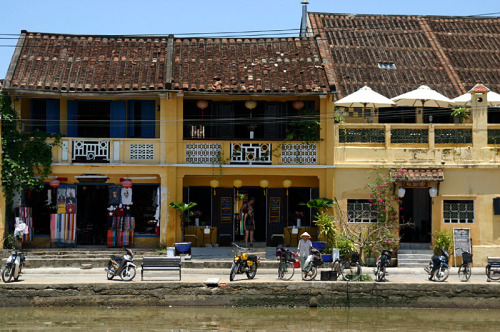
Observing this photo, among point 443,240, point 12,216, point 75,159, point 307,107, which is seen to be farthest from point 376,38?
point 12,216

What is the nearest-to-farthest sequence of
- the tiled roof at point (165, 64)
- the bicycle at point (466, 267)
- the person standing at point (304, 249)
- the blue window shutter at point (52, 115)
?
the bicycle at point (466, 267)
the person standing at point (304, 249)
the tiled roof at point (165, 64)
the blue window shutter at point (52, 115)

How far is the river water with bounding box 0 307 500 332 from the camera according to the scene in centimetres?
2130

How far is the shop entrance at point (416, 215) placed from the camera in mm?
29766

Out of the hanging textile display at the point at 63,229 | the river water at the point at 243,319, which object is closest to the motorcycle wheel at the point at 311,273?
the river water at the point at 243,319

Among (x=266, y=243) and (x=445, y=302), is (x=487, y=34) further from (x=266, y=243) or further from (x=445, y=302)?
(x=445, y=302)

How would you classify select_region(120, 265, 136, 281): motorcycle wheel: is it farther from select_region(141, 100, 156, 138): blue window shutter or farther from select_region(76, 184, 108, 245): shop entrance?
select_region(141, 100, 156, 138): blue window shutter

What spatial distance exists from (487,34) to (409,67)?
523 cm

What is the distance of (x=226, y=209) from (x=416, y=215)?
6990 mm

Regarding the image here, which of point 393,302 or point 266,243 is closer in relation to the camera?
point 393,302

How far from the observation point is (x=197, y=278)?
81.0ft

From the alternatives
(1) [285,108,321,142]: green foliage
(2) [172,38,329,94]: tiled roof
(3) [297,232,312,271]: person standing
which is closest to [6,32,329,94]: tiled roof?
(2) [172,38,329,94]: tiled roof

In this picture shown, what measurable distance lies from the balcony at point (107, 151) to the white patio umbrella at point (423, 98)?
9019 millimetres

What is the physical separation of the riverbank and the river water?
0.71 feet

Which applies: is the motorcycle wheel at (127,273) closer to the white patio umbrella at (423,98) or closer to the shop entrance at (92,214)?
the shop entrance at (92,214)
